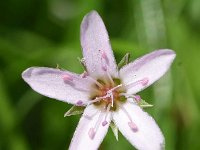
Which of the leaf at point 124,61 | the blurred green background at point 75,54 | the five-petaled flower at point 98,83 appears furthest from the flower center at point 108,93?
the blurred green background at point 75,54

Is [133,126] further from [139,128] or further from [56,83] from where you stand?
[56,83]

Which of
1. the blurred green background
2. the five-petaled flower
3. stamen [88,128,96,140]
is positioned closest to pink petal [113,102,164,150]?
the five-petaled flower

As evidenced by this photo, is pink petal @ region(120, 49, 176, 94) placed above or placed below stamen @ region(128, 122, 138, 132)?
above

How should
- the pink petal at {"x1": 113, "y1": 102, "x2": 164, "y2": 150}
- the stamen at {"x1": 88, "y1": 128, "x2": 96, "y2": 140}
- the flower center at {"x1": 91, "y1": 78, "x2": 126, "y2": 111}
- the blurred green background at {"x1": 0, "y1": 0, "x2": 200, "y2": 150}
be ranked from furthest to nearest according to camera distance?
the blurred green background at {"x1": 0, "y1": 0, "x2": 200, "y2": 150}
the flower center at {"x1": 91, "y1": 78, "x2": 126, "y2": 111}
the stamen at {"x1": 88, "y1": 128, "x2": 96, "y2": 140}
the pink petal at {"x1": 113, "y1": 102, "x2": 164, "y2": 150}

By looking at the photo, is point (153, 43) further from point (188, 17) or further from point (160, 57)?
point (160, 57)

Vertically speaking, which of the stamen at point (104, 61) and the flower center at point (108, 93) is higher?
the stamen at point (104, 61)

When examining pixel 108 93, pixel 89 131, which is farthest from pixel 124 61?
pixel 89 131

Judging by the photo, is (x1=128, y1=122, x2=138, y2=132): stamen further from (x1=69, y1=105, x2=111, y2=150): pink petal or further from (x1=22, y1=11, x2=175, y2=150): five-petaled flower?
(x1=69, y1=105, x2=111, y2=150): pink petal

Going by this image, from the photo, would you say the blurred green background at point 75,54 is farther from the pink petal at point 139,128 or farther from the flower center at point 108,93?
the pink petal at point 139,128
